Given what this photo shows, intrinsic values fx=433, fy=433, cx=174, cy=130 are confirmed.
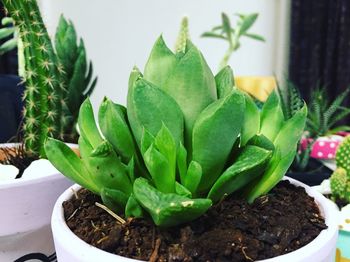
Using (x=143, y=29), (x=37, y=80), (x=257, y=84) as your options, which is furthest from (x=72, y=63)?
(x=143, y=29)

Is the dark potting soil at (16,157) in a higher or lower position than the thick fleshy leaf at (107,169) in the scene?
lower

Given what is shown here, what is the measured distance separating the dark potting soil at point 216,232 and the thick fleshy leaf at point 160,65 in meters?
0.10

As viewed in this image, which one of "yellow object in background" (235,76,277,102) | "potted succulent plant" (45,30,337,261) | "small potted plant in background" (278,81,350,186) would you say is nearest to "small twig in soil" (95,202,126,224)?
"potted succulent plant" (45,30,337,261)

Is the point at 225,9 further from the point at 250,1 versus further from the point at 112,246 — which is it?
the point at 112,246

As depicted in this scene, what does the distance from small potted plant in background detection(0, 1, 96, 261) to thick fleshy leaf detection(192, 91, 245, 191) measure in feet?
0.56

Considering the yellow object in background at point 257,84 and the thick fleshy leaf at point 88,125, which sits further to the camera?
the yellow object in background at point 257,84

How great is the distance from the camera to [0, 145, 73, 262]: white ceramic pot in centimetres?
38

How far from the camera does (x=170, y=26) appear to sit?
282 centimetres

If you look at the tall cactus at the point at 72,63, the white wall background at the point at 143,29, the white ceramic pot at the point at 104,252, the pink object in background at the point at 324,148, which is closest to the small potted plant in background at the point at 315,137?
the pink object in background at the point at 324,148

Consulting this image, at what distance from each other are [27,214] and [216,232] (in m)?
0.20

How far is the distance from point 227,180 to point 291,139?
0.21 feet

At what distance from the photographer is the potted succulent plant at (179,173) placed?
26 cm

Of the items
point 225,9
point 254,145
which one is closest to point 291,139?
point 254,145

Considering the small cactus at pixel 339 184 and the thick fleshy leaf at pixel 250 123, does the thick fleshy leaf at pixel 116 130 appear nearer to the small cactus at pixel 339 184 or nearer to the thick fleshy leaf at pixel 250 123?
the thick fleshy leaf at pixel 250 123
